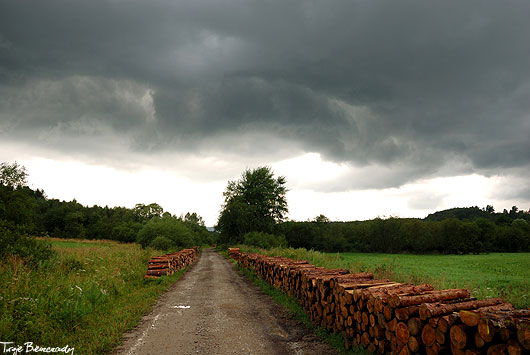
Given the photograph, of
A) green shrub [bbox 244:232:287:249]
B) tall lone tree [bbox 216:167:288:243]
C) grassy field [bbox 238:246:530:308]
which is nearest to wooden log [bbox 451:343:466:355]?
grassy field [bbox 238:246:530:308]

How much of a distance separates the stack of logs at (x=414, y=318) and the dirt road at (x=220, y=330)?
776 millimetres

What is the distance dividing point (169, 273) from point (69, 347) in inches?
481

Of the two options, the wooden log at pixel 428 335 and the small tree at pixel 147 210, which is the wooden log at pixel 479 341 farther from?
the small tree at pixel 147 210

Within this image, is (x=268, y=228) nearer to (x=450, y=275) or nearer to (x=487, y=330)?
(x=450, y=275)

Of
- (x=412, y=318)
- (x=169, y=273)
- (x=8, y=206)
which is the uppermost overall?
(x=8, y=206)

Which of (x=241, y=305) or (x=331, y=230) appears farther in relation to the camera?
(x=331, y=230)

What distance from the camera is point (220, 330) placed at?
7387 millimetres

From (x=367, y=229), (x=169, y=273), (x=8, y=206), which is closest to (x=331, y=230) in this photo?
(x=367, y=229)

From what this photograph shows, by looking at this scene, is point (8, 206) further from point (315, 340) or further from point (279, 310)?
point (315, 340)

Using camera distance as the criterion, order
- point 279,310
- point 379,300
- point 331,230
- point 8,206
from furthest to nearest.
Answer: point 331,230 → point 8,206 → point 279,310 → point 379,300

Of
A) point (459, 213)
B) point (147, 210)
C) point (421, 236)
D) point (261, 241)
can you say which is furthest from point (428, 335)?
point (459, 213)

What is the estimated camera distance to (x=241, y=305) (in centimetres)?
1024

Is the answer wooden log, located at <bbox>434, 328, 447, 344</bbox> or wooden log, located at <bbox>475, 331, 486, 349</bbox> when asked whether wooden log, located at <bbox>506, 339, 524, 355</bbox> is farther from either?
wooden log, located at <bbox>434, 328, 447, 344</bbox>

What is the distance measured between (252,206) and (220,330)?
137 ft
